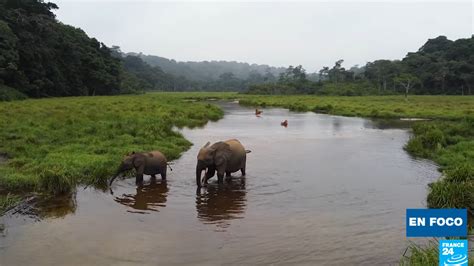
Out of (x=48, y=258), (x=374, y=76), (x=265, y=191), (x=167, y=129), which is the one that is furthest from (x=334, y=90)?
(x=48, y=258)

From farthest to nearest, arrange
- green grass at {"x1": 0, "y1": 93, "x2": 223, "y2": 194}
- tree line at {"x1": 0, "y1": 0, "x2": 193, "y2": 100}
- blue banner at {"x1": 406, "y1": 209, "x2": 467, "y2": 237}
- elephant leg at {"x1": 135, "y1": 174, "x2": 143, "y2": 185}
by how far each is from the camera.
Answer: tree line at {"x1": 0, "y1": 0, "x2": 193, "y2": 100} → elephant leg at {"x1": 135, "y1": 174, "x2": 143, "y2": 185} → green grass at {"x1": 0, "y1": 93, "x2": 223, "y2": 194} → blue banner at {"x1": 406, "y1": 209, "x2": 467, "y2": 237}

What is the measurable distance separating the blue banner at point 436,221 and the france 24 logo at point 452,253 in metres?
0.10

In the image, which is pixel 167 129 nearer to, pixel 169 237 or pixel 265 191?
pixel 265 191

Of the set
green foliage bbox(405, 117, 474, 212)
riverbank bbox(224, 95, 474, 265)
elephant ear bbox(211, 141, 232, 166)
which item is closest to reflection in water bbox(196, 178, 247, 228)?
elephant ear bbox(211, 141, 232, 166)

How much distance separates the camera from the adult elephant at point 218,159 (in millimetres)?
13594

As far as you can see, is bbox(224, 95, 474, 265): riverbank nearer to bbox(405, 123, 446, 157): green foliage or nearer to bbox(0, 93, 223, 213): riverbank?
bbox(405, 123, 446, 157): green foliage

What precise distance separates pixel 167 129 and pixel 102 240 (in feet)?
47.8

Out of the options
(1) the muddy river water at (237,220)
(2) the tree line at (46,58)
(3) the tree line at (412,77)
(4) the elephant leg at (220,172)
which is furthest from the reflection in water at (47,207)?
(3) the tree line at (412,77)

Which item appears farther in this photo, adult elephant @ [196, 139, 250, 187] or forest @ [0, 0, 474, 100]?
forest @ [0, 0, 474, 100]

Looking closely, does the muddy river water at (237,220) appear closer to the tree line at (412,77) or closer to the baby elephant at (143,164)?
the baby elephant at (143,164)

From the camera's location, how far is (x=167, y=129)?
23.6 metres

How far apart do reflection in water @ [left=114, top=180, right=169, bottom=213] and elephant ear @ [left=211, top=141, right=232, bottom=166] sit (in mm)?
1780

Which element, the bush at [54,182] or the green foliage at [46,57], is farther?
the green foliage at [46,57]

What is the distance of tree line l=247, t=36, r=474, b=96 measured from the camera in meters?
86.9
